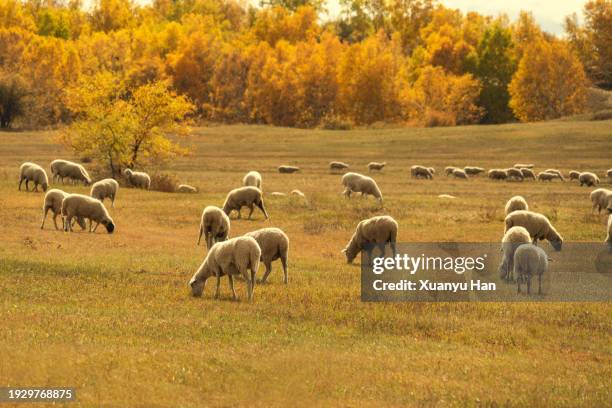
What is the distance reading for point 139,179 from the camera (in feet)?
151

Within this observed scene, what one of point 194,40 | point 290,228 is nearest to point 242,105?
point 194,40

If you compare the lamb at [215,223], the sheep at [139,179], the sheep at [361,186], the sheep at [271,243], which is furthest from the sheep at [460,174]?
the sheep at [271,243]

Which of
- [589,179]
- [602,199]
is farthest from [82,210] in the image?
[589,179]

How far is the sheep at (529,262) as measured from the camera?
19.7 meters

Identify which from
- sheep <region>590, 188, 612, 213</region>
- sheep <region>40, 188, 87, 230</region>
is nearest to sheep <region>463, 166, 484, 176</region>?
sheep <region>590, 188, 612, 213</region>

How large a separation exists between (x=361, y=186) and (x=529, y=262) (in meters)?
21.5

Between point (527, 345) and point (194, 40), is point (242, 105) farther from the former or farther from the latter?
point (527, 345)

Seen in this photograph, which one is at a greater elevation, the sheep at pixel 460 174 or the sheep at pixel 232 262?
the sheep at pixel 232 262

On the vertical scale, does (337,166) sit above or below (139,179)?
below

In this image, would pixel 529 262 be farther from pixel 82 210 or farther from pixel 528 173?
pixel 528 173

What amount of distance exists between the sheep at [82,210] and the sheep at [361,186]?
14.1m

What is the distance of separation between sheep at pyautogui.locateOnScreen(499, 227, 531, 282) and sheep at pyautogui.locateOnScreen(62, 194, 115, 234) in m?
13.1

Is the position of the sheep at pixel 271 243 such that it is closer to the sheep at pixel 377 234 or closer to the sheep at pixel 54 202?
the sheep at pixel 377 234

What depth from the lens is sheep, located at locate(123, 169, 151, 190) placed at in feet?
151
